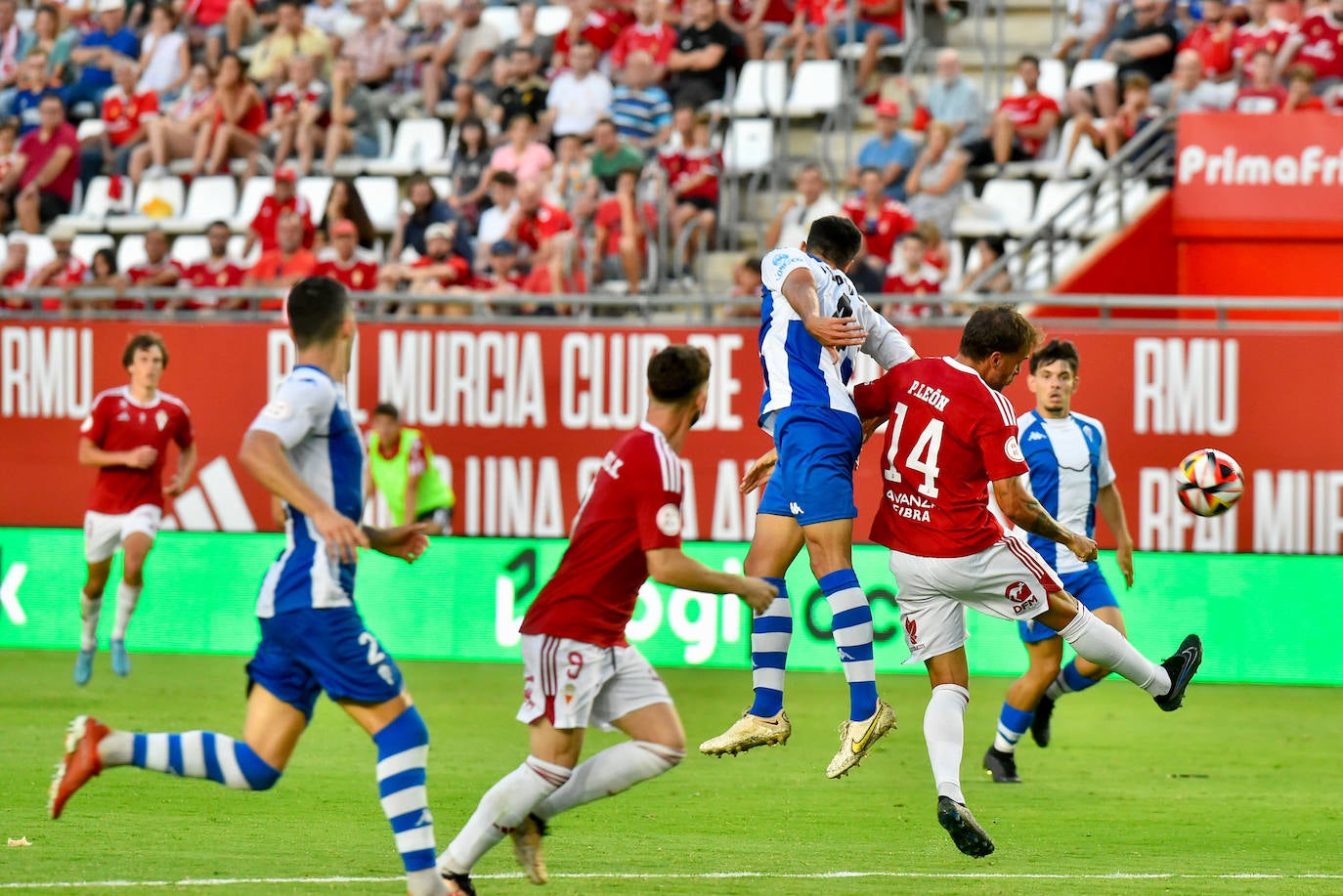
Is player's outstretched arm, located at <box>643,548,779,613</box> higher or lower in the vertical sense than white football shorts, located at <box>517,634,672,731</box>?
higher

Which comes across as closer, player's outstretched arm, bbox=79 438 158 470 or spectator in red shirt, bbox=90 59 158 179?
player's outstretched arm, bbox=79 438 158 470

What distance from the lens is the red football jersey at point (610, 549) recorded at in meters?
6.33

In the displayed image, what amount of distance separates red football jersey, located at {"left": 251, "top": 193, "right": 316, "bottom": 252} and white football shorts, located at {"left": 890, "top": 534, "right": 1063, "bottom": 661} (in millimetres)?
11970

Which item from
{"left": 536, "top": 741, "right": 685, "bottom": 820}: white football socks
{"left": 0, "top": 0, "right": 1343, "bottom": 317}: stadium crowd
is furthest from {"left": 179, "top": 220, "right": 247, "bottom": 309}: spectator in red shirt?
{"left": 536, "top": 741, "right": 685, "bottom": 820}: white football socks

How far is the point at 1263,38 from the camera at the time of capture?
56.2ft

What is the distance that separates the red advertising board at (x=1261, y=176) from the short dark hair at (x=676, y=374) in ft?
36.2

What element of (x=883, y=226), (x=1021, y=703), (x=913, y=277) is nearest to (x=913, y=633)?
(x=1021, y=703)

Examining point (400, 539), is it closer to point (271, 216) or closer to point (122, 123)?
point (271, 216)

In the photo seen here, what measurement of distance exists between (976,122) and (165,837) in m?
12.4

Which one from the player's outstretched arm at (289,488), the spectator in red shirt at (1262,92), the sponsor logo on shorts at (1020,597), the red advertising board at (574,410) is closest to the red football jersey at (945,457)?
the sponsor logo on shorts at (1020,597)

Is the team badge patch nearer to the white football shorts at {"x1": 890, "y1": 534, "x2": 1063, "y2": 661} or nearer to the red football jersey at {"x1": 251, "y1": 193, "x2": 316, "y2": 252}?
the white football shorts at {"x1": 890, "y1": 534, "x2": 1063, "y2": 661}

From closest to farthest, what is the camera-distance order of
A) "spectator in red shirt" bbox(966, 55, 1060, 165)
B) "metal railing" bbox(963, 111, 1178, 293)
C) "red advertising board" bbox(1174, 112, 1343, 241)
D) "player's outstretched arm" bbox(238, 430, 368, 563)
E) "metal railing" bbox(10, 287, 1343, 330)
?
"player's outstretched arm" bbox(238, 430, 368, 563) < "metal railing" bbox(10, 287, 1343, 330) < "red advertising board" bbox(1174, 112, 1343, 241) < "metal railing" bbox(963, 111, 1178, 293) < "spectator in red shirt" bbox(966, 55, 1060, 165)

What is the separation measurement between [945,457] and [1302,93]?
10102 millimetres

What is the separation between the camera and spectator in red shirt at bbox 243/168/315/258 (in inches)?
733
